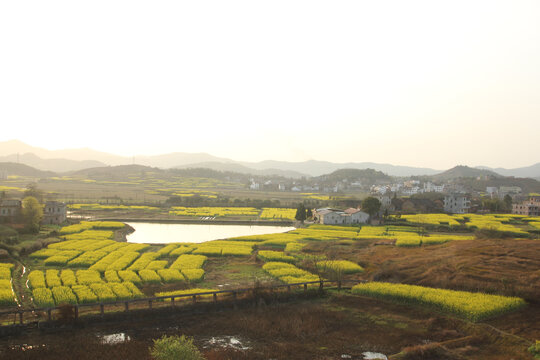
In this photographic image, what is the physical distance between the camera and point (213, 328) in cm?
1428

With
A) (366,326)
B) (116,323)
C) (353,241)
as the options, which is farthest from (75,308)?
(353,241)

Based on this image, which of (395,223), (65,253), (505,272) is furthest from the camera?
(395,223)

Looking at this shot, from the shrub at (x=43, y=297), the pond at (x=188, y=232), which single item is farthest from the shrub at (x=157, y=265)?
the pond at (x=188, y=232)

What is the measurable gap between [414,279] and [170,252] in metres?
17.8

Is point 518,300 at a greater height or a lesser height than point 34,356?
greater

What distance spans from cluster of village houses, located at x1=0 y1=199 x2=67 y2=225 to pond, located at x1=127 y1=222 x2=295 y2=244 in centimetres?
852

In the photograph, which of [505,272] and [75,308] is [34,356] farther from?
[505,272]

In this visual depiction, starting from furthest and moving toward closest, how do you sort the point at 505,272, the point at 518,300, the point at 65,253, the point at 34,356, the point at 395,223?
the point at 395,223, the point at 65,253, the point at 505,272, the point at 518,300, the point at 34,356

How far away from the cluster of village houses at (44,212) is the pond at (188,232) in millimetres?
8525

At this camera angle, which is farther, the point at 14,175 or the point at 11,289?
the point at 14,175

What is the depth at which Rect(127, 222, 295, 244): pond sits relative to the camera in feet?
131

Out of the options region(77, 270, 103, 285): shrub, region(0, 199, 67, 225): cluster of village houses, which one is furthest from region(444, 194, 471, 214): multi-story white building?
region(0, 199, 67, 225): cluster of village houses

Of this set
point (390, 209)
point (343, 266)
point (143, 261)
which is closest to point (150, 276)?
point (143, 261)

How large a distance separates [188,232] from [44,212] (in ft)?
55.0
